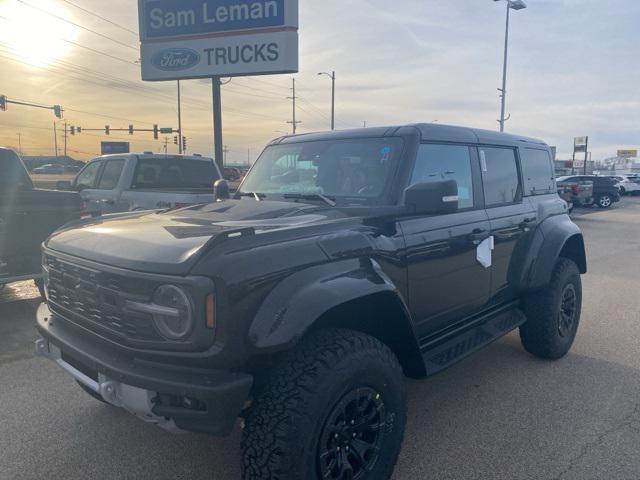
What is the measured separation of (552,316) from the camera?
4469mm

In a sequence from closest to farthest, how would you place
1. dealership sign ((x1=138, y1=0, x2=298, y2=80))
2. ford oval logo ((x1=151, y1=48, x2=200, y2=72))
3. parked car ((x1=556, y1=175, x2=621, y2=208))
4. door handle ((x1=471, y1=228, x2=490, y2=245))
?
1. door handle ((x1=471, y1=228, x2=490, y2=245))
2. dealership sign ((x1=138, y1=0, x2=298, y2=80))
3. ford oval logo ((x1=151, y1=48, x2=200, y2=72))
4. parked car ((x1=556, y1=175, x2=621, y2=208))

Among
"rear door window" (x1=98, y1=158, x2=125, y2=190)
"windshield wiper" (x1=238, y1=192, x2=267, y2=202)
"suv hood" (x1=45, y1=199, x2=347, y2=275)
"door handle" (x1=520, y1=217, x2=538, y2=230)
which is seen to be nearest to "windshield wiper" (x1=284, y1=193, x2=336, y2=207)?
"suv hood" (x1=45, y1=199, x2=347, y2=275)

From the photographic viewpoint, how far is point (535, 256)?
4.43 metres

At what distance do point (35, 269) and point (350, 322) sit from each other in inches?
168

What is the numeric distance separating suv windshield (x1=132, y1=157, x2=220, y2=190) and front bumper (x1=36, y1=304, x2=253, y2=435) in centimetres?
662

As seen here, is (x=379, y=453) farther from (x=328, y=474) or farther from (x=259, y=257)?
(x=259, y=257)

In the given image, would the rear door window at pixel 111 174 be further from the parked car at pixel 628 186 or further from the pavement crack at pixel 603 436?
the parked car at pixel 628 186

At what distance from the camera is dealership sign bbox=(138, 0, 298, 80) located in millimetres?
15844

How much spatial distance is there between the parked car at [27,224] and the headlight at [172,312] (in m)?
3.97

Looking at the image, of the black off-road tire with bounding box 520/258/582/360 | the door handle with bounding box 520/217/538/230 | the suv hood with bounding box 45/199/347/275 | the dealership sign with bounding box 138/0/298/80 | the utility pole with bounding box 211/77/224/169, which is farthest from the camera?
the utility pole with bounding box 211/77/224/169

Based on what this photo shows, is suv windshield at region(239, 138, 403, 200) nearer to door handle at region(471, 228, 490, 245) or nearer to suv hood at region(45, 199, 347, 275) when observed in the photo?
suv hood at region(45, 199, 347, 275)

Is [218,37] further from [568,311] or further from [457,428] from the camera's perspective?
[457,428]

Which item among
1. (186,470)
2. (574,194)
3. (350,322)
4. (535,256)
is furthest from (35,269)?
(574,194)

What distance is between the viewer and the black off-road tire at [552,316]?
447 cm
